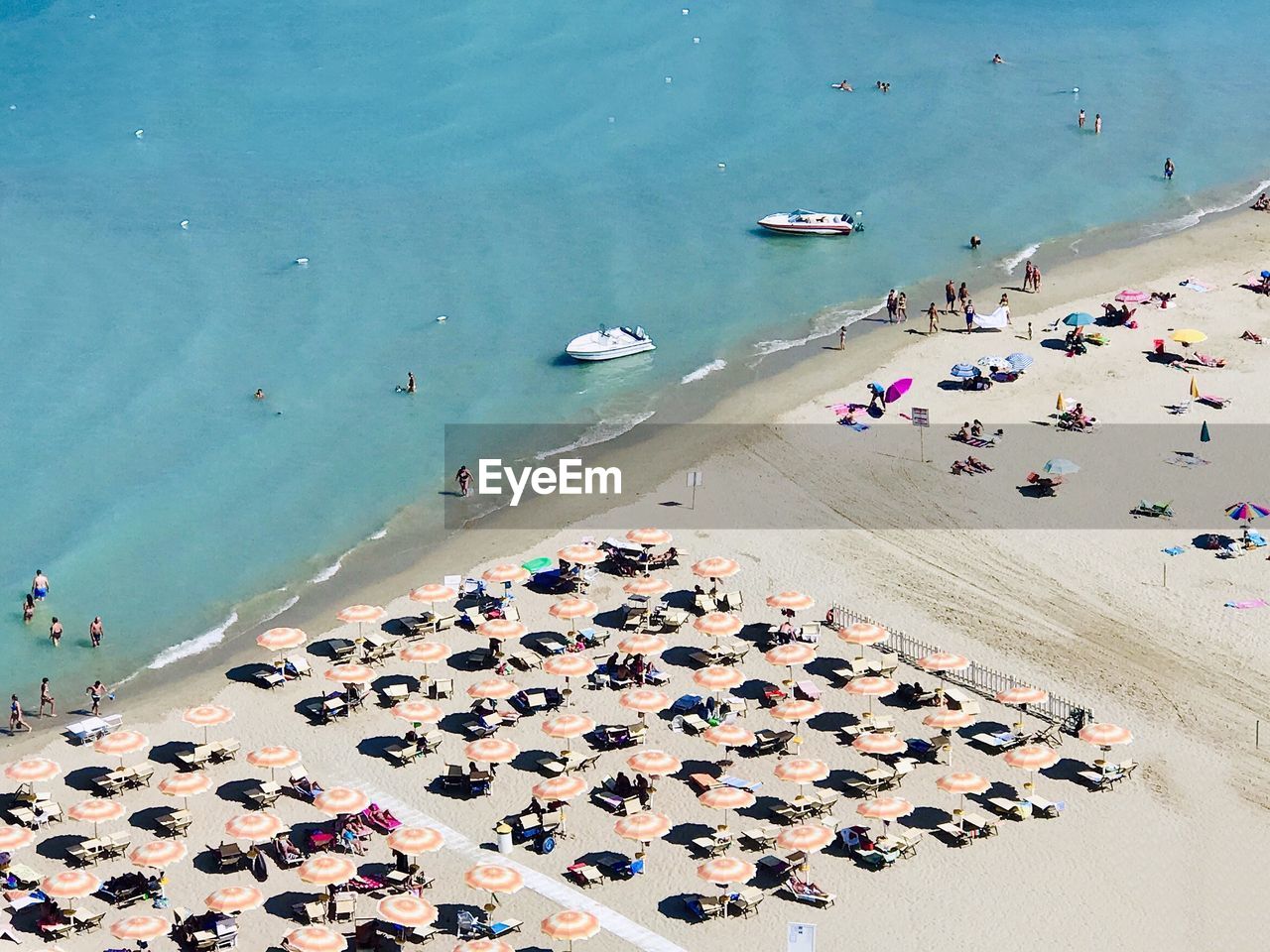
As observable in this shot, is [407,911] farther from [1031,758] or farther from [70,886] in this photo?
[1031,758]

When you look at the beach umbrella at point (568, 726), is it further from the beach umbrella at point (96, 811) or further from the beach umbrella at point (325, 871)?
the beach umbrella at point (96, 811)

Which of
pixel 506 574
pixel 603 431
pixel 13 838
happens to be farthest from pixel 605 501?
pixel 13 838

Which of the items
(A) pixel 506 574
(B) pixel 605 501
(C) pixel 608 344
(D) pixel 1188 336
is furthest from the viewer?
(C) pixel 608 344

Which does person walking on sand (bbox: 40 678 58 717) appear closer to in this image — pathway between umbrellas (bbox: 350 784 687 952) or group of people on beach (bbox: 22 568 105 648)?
group of people on beach (bbox: 22 568 105 648)

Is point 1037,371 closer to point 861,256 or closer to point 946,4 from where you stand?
point 861,256

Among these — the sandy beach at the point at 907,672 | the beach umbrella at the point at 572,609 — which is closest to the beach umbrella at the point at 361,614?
the sandy beach at the point at 907,672

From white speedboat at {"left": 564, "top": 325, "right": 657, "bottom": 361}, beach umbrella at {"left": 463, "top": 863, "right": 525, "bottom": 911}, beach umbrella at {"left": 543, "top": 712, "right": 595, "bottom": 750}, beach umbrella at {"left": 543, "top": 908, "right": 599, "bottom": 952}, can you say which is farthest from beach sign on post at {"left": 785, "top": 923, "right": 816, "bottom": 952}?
white speedboat at {"left": 564, "top": 325, "right": 657, "bottom": 361}
